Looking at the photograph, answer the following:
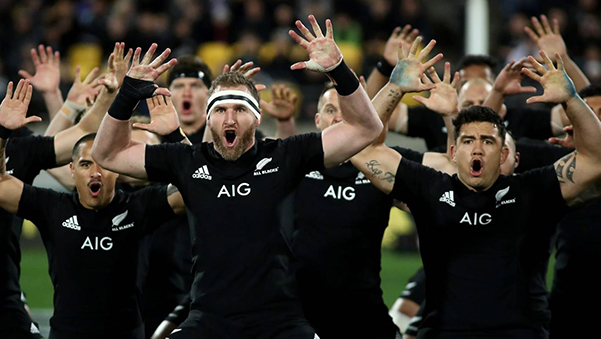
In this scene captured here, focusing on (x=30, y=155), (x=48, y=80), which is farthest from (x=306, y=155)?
(x=48, y=80)

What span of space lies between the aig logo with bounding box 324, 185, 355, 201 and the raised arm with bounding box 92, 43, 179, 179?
5.71 ft

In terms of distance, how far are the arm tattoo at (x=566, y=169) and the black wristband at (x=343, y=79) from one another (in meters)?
1.62

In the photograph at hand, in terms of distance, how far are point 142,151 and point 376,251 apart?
2.11 meters

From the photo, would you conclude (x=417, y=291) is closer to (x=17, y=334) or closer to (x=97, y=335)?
(x=97, y=335)

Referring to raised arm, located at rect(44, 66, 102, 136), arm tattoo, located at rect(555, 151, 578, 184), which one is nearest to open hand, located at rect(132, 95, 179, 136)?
raised arm, located at rect(44, 66, 102, 136)

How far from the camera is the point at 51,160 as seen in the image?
8.04 meters

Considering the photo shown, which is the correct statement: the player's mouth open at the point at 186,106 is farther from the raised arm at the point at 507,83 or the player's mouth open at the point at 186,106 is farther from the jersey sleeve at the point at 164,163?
the raised arm at the point at 507,83

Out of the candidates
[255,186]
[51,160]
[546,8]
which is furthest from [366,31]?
[255,186]

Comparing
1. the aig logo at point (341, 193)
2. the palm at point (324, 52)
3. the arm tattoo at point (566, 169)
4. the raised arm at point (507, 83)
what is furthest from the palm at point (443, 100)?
the palm at point (324, 52)

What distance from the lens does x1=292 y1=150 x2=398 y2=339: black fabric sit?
7.56 metres

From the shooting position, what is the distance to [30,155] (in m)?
8.02

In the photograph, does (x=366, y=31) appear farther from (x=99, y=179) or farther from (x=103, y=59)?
(x=99, y=179)

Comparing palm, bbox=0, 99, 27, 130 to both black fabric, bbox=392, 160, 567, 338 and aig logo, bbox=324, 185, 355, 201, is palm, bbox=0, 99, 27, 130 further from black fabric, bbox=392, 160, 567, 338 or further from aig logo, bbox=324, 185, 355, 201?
black fabric, bbox=392, 160, 567, 338

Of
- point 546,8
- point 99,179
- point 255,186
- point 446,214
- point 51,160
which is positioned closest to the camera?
point 255,186
